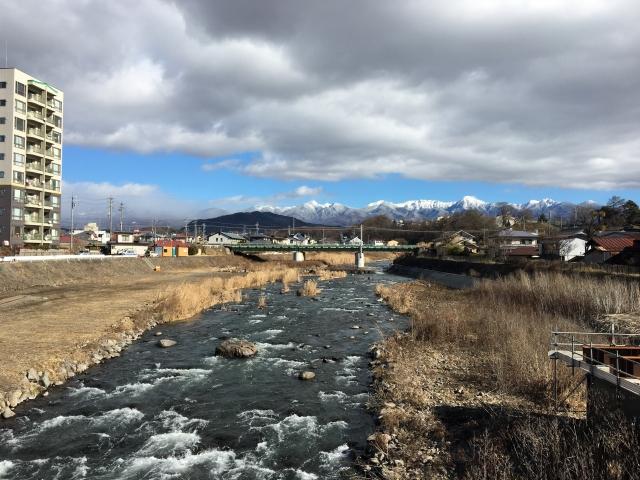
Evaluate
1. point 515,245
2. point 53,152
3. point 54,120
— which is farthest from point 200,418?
point 515,245

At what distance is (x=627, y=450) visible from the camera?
877 cm

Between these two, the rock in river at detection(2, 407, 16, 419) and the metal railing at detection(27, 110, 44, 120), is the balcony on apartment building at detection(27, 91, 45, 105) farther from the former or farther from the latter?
the rock in river at detection(2, 407, 16, 419)

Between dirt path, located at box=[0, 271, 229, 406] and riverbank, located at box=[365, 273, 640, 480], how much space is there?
554 inches

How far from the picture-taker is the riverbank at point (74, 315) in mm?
17609

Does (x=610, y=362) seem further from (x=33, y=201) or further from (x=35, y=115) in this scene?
(x=35, y=115)

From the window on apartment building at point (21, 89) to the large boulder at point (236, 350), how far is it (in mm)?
63958

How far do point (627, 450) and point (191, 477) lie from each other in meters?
10.2

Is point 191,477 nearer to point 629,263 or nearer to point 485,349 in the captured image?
point 485,349

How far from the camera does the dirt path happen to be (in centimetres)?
1842

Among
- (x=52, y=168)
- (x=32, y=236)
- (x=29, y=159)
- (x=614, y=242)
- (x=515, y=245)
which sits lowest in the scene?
(x=32, y=236)

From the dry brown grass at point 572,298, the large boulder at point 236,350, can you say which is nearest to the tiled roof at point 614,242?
the dry brown grass at point 572,298

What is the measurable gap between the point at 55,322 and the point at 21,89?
56.2m

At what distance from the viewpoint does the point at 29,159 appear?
68875 millimetres

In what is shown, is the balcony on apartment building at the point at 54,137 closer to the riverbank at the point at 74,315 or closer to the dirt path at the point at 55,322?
the riverbank at the point at 74,315
